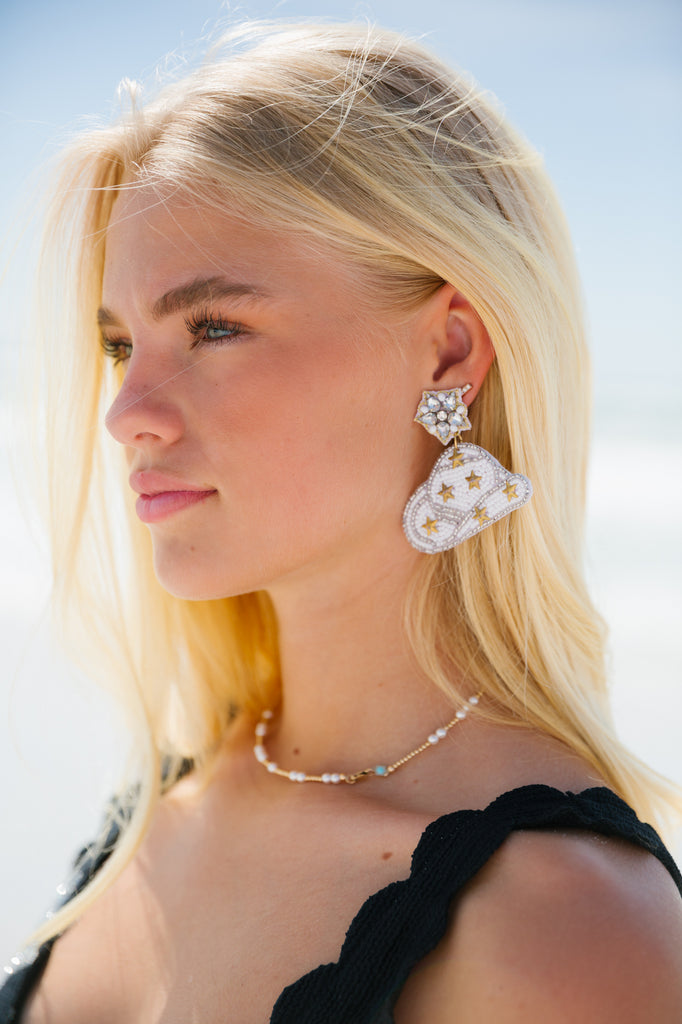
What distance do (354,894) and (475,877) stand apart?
0.26m

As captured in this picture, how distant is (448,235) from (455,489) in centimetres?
46

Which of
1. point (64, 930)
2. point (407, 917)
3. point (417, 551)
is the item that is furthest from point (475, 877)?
point (64, 930)

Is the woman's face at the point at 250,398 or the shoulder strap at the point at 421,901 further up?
the woman's face at the point at 250,398

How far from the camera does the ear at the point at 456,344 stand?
70.0 inches

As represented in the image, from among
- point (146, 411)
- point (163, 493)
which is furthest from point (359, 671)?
point (146, 411)

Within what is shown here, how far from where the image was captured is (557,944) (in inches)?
51.3

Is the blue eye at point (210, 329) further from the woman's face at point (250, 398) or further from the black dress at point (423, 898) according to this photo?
the black dress at point (423, 898)

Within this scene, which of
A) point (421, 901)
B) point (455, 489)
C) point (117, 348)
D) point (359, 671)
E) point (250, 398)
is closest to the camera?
point (421, 901)

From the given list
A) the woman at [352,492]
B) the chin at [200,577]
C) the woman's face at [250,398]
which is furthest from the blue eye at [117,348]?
the chin at [200,577]

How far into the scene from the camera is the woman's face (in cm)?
167

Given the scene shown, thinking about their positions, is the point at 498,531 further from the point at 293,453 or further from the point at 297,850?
the point at 297,850

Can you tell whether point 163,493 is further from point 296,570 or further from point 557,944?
point 557,944

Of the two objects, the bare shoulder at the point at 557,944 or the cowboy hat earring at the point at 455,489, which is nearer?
the bare shoulder at the point at 557,944

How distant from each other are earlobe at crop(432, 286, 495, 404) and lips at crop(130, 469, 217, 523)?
49cm
